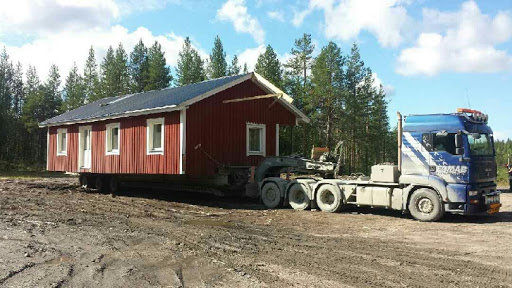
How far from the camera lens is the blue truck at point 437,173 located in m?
11.5

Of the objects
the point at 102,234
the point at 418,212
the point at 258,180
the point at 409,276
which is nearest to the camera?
the point at 409,276

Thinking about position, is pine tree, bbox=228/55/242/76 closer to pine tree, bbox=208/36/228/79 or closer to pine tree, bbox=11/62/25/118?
pine tree, bbox=208/36/228/79

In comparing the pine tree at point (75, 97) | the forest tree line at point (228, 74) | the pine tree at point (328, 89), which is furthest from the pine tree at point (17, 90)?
the pine tree at point (328, 89)

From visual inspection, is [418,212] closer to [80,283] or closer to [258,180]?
[258,180]

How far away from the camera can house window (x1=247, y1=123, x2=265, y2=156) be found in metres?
19.0

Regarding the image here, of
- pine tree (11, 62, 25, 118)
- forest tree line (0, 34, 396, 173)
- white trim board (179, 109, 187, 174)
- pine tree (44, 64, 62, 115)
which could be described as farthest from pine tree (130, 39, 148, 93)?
white trim board (179, 109, 187, 174)

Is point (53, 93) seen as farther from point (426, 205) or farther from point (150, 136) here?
point (426, 205)

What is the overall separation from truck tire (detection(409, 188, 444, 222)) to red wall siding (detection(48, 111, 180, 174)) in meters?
8.42

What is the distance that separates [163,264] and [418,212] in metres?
7.91

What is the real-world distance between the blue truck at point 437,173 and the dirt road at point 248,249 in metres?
0.54

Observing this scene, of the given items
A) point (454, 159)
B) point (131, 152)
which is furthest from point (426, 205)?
point (131, 152)

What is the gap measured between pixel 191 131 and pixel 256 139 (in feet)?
13.1

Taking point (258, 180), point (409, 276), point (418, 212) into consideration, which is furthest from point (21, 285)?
point (258, 180)

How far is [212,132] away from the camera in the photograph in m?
17.1
